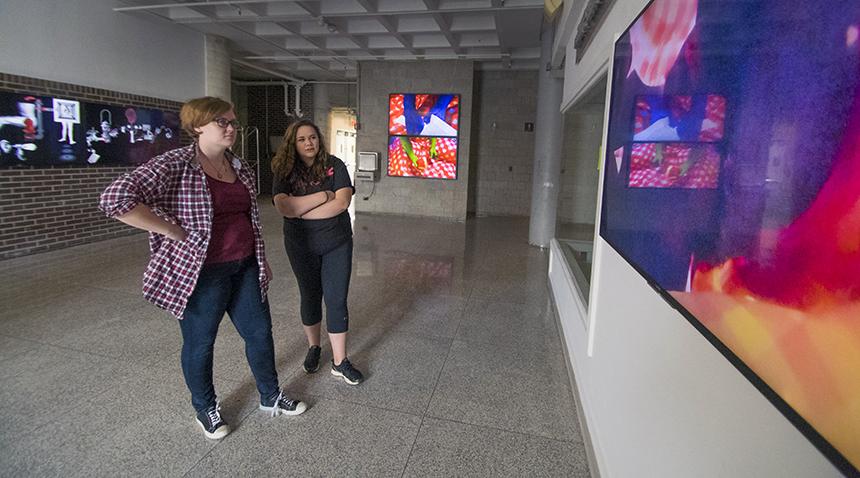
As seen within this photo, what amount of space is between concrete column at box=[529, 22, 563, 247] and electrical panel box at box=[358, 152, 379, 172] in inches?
157

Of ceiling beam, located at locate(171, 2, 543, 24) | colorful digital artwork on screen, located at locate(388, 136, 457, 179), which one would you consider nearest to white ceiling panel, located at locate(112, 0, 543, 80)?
ceiling beam, located at locate(171, 2, 543, 24)

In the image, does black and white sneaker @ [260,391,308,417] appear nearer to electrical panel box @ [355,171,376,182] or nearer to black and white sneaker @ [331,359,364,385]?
black and white sneaker @ [331,359,364,385]

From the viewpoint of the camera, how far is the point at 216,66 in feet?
26.7

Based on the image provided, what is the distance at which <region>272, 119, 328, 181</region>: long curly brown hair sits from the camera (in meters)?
2.41

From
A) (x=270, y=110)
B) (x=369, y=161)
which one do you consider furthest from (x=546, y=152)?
(x=270, y=110)

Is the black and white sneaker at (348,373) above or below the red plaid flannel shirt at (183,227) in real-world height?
below

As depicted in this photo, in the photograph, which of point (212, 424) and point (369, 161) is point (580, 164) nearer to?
point (212, 424)

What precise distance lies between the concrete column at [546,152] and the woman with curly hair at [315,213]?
471 cm

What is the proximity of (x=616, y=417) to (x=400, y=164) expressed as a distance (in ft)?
28.4

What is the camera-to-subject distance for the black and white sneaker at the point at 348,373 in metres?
2.67

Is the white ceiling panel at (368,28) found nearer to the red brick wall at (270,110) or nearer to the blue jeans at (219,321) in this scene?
the red brick wall at (270,110)

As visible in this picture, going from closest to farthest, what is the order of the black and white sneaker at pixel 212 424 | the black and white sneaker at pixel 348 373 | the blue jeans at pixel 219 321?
1. the blue jeans at pixel 219 321
2. the black and white sneaker at pixel 212 424
3. the black and white sneaker at pixel 348 373

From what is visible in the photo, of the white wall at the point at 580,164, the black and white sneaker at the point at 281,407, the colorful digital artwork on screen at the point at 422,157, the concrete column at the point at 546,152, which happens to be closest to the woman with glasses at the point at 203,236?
the black and white sneaker at the point at 281,407

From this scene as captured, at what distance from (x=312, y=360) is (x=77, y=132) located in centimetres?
542
